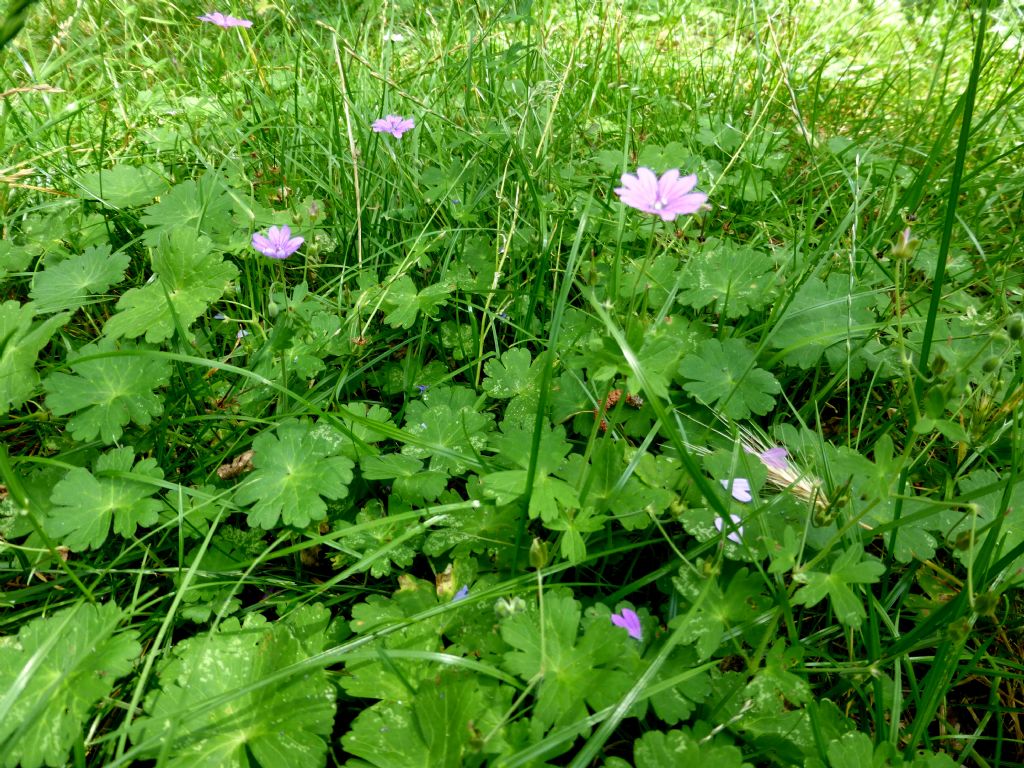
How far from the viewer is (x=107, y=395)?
68.8 inches

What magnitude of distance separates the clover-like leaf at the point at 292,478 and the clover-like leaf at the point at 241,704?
24 centimetres

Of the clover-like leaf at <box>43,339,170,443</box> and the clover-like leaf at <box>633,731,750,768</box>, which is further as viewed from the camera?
the clover-like leaf at <box>43,339,170,443</box>

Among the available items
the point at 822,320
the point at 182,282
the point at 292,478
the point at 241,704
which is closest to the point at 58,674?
the point at 241,704

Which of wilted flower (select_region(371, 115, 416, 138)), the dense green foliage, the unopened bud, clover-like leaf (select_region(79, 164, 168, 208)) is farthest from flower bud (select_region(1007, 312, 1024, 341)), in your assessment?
clover-like leaf (select_region(79, 164, 168, 208))

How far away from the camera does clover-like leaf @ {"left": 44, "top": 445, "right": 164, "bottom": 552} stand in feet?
5.06

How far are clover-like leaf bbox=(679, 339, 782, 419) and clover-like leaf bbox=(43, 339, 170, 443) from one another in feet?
4.51

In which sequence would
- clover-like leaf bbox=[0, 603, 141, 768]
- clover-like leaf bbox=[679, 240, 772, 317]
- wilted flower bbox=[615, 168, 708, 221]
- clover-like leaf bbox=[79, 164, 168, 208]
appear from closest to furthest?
1. clover-like leaf bbox=[0, 603, 141, 768]
2. wilted flower bbox=[615, 168, 708, 221]
3. clover-like leaf bbox=[679, 240, 772, 317]
4. clover-like leaf bbox=[79, 164, 168, 208]

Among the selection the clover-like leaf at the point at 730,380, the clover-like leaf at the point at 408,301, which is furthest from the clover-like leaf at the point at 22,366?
the clover-like leaf at the point at 730,380

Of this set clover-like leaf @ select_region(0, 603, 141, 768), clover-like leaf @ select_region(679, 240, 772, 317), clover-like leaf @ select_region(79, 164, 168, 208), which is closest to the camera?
clover-like leaf @ select_region(0, 603, 141, 768)

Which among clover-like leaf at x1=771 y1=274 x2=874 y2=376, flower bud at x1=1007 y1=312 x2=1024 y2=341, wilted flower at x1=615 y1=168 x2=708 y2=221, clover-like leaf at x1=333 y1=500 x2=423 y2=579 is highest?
wilted flower at x1=615 y1=168 x2=708 y2=221

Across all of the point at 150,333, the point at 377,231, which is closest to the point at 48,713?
the point at 150,333

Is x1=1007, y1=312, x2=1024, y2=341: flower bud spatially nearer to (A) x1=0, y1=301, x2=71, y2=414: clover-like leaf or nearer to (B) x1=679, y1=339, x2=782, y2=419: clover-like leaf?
(B) x1=679, y1=339, x2=782, y2=419: clover-like leaf

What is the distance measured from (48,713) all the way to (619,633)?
1076 mm

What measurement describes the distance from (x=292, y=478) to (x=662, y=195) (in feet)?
3.48
